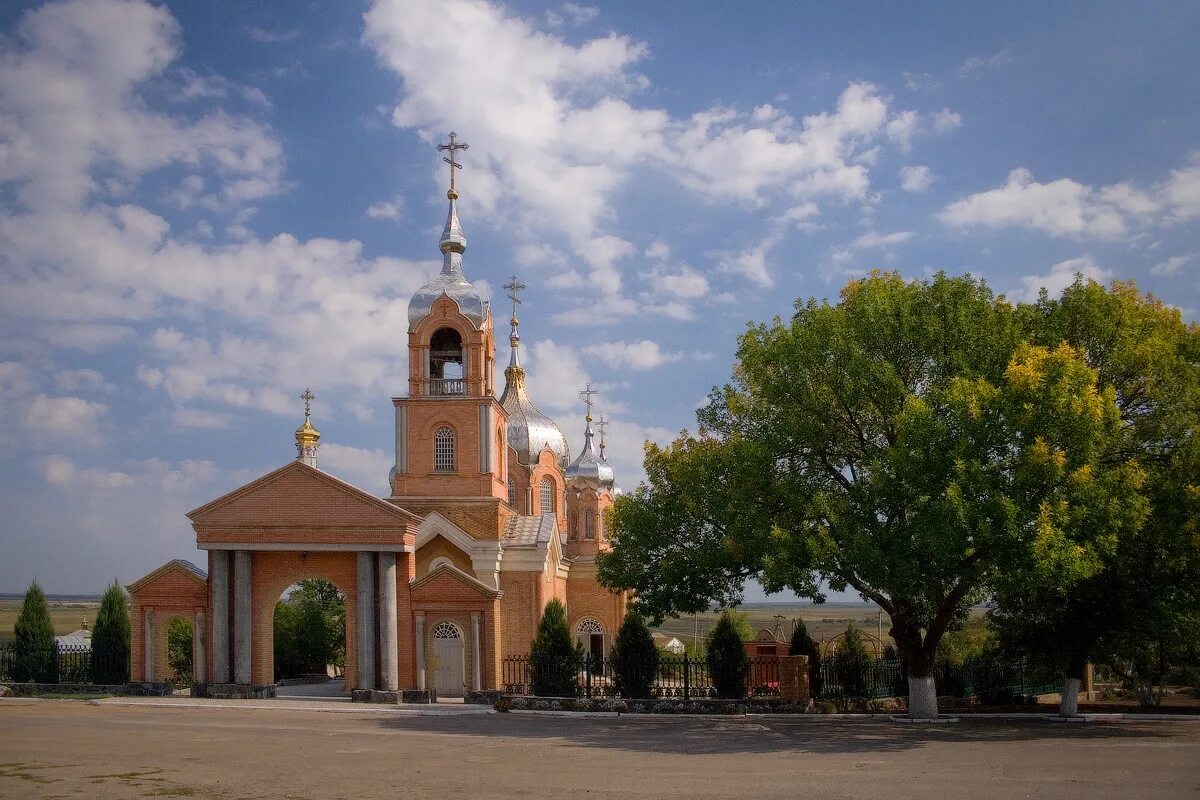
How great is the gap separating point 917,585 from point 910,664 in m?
3.71

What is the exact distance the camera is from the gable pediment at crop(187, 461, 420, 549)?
100ft

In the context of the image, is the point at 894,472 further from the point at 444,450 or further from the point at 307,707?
the point at 444,450

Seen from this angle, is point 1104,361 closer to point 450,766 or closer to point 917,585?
point 917,585

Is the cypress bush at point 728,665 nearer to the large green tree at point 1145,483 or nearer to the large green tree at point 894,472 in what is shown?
the large green tree at point 894,472

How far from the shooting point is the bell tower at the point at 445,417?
35.9m

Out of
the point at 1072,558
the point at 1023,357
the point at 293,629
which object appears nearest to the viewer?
the point at 1072,558

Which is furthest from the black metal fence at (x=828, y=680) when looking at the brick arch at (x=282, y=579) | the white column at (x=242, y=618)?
the white column at (x=242, y=618)

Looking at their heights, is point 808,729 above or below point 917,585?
below

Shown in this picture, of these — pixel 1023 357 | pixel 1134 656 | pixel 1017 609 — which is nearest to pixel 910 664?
pixel 1017 609

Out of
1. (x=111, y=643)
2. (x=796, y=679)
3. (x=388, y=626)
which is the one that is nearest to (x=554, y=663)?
(x=388, y=626)

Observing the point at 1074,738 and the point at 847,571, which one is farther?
the point at 847,571

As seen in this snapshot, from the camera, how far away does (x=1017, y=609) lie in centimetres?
2584

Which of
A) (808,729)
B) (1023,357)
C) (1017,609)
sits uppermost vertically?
(1023,357)

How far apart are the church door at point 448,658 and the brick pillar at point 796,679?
9.47m
